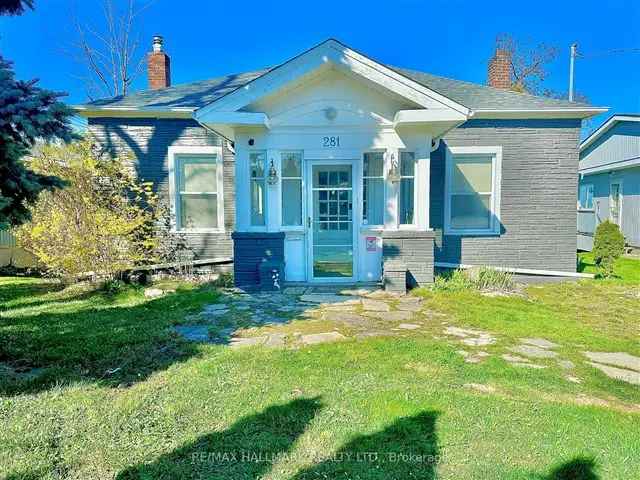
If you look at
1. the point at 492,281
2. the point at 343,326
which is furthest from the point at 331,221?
the point at 492,281

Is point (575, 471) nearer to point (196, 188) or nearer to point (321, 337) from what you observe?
point (321, 337)

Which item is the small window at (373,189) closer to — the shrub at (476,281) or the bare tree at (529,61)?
the shrub at (476,281)

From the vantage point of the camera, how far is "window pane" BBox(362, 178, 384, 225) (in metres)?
7.62

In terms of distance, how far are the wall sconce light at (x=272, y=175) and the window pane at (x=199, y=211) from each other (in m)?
2.47

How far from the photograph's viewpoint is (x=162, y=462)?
2.46 m

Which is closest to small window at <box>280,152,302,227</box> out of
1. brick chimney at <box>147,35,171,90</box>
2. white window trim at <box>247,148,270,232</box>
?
white window trim at <box>247,148,270,232</box>

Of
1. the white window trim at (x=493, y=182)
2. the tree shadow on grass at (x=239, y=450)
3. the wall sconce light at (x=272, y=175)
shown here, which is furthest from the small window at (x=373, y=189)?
the tree shadow on grass at (x=239, y=450)

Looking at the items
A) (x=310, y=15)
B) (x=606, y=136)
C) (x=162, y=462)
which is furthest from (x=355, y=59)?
(x=606, y=136)

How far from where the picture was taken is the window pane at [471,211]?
943 centimetres

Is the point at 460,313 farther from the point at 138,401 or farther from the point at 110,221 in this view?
the point at 110,221

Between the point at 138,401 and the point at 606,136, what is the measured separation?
19961mm

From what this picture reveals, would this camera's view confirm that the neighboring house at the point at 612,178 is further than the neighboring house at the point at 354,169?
Yes

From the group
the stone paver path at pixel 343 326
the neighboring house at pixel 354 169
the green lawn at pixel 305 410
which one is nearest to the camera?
the green lawn at pixel 305 410

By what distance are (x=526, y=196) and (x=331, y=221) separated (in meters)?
4.72
